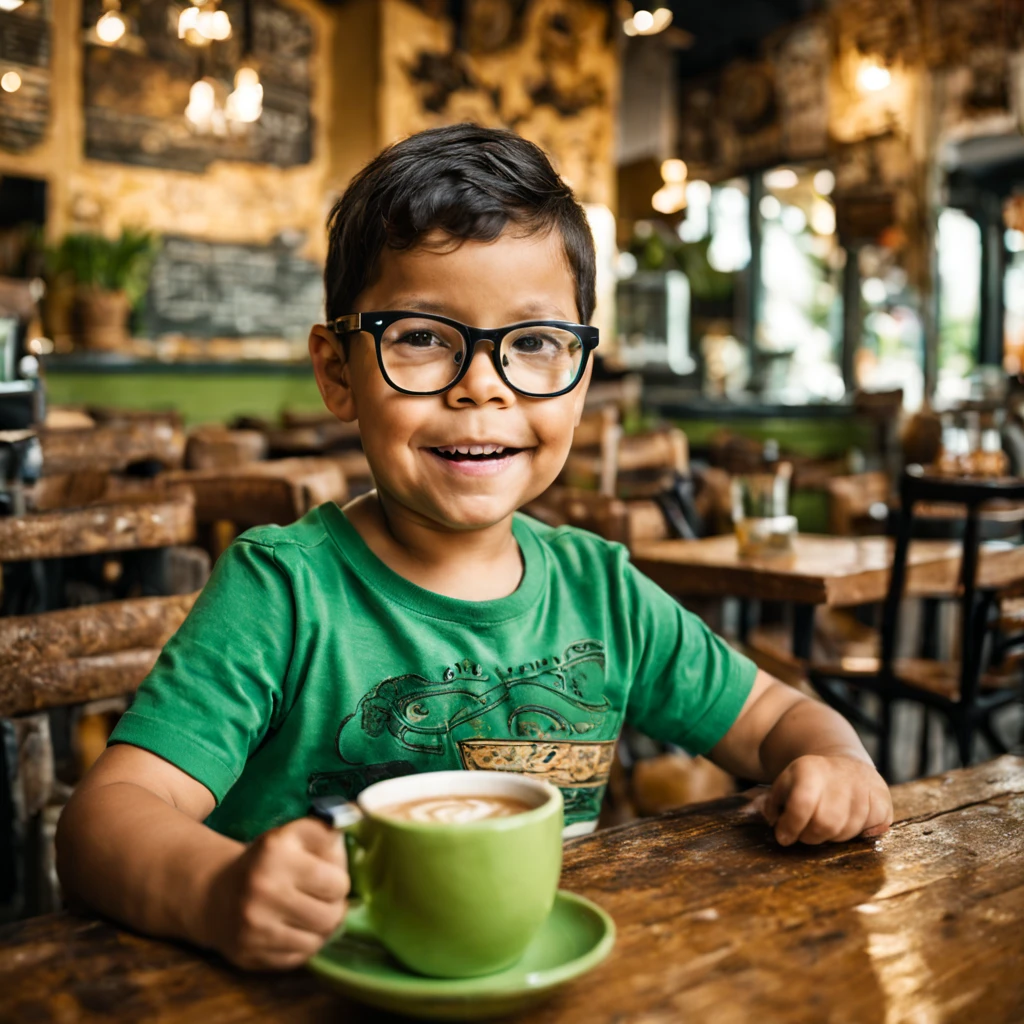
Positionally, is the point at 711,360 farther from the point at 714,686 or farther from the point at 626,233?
the point at 714,686

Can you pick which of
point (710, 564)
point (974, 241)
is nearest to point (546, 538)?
point (710, 564)

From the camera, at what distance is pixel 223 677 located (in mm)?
864

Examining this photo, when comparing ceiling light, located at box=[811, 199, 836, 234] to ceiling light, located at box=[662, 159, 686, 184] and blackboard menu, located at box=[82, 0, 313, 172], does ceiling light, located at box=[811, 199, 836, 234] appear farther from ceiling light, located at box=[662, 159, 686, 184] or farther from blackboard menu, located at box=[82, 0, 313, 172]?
blackboard menu, located at box=[82, 0, 313, 172]

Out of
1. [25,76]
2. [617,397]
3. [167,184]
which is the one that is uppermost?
[25,76]

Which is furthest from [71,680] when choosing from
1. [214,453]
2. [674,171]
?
[674,171]

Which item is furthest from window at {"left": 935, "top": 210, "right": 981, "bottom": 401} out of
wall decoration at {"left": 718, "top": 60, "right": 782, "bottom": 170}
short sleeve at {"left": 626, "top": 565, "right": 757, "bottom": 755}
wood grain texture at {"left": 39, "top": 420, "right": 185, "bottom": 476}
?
short sleeve at {"left": 626, "top": 565, "right": 757, "bottom": 755}

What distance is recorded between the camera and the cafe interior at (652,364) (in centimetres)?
120

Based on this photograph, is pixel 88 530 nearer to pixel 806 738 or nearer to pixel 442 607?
pixel 442 607

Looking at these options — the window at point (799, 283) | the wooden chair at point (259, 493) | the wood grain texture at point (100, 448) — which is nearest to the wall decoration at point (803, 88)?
the window at point (799, 283)

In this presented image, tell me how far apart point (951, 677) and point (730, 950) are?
7.90 feet

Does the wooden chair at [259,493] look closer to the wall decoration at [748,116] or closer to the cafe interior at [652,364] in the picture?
the cafe interior at [652,364]

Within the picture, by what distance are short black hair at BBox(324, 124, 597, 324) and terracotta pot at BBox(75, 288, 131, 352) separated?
5608mm

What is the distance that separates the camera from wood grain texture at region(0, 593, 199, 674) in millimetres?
1197

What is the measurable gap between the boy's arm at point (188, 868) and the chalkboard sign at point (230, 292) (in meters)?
8.10
